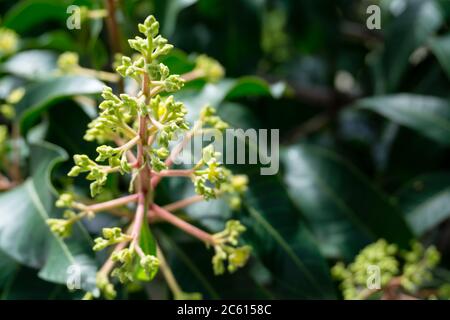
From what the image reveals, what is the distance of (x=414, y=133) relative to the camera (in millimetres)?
1728

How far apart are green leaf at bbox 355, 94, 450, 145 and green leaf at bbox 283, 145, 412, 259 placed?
20 cm

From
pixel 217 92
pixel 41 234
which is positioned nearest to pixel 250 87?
pixel 217 92

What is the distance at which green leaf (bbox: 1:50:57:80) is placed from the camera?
1.49 meters

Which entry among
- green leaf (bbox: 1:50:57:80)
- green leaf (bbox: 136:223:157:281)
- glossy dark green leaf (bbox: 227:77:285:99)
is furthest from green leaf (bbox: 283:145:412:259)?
green leaf (bbox: 1:50:57:80)

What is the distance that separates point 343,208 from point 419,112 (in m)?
0.37

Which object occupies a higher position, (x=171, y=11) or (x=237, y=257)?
(x=171, y=11)

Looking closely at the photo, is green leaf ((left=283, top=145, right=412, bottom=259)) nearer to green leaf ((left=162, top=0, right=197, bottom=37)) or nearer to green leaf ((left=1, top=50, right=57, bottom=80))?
green leaf ((left=162, top=0, right=197, bottom=37))

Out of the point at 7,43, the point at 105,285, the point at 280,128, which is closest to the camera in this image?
the point at 105,285

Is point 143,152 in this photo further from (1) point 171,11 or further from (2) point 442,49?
(2) point 442,49

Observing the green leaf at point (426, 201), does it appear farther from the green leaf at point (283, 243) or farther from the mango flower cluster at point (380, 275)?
the green leaf at point (283, 243)

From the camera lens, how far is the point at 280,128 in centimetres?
Result: 197
